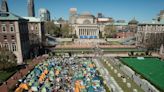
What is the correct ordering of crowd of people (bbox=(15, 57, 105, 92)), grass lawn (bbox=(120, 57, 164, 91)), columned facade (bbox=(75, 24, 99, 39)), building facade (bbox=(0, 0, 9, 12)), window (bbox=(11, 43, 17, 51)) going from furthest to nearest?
columned facade (bbox=(75, 24, 99, 39)) < building facade (bbox=(0, 0, 9, 12)) < window (bbox=(11, 43, 17, 51)) < grass lawn (bbox=(120, 57, 164, 91)) < crowd of people (bbox=(15, 57, 105, 92))

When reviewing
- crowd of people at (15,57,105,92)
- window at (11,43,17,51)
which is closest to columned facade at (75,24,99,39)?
window at (11,43,17,51)

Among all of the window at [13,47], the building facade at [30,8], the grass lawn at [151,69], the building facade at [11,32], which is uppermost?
the building facade at [30,8]

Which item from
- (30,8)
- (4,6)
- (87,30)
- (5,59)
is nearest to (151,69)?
(5,59)

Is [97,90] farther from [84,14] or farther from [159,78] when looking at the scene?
[84,14]

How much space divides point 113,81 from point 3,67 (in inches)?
1143

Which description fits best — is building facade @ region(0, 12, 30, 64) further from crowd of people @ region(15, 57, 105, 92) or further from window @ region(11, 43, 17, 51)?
crowd of people @ region(15, 57, 105, 92)

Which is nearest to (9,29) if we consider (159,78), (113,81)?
(113,81)

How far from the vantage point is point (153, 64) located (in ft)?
189

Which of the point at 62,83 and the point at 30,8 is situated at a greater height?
the point at 30,8

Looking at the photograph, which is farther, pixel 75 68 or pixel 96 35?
pixel 96 35

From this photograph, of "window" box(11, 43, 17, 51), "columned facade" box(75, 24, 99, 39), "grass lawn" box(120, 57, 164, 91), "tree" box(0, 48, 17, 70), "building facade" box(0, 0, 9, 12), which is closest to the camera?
"grass lawn" box(120, 57, 164, 91)

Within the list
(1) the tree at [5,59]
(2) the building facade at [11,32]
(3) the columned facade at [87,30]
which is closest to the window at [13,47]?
(2) the building facade at [11,32]

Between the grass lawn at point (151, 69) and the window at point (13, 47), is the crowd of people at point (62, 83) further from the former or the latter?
the window at point (13, 47)

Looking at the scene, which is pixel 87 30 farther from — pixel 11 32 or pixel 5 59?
pixel 5 59
